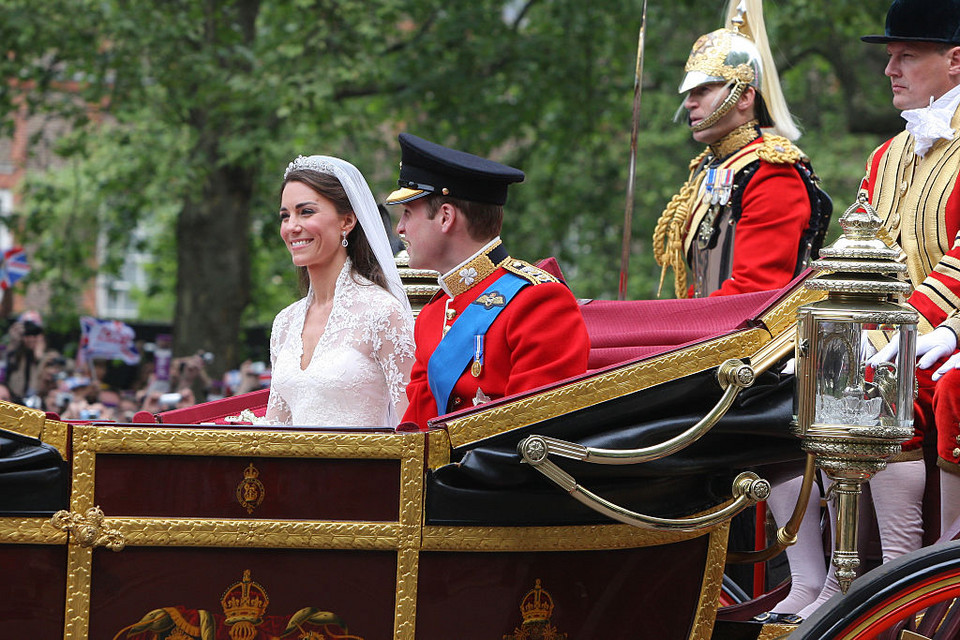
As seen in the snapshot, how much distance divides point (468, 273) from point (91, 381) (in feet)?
21.1

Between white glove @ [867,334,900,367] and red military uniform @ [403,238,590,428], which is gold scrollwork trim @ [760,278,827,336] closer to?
white glove @ [867,334,900,367]

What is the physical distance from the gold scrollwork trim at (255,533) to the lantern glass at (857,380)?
1.00 m

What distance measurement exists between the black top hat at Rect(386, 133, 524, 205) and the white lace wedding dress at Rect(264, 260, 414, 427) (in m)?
0.58

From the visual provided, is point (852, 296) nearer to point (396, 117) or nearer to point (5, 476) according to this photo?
point (5, 476)

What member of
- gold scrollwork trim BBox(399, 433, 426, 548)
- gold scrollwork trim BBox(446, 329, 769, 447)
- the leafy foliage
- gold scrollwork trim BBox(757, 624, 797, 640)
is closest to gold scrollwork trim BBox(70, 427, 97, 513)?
gold scrollwork trim BBox(399, 433, 426, 548)

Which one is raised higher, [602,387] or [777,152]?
[777,152]

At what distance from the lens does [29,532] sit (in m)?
2.74

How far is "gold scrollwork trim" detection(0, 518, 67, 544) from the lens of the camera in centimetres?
274

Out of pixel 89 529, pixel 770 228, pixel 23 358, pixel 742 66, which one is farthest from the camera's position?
pixel 23 358

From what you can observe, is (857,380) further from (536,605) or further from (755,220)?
(755,220)

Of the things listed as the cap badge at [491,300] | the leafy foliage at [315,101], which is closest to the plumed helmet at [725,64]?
the cap badge at [491,300]

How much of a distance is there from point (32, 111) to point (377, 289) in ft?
30.2

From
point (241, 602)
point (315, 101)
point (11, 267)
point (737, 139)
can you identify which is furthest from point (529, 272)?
point (11, 267)

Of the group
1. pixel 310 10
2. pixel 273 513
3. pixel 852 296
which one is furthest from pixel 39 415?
pixel 310 10
